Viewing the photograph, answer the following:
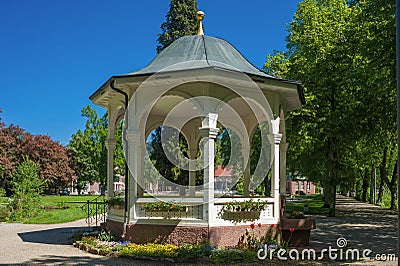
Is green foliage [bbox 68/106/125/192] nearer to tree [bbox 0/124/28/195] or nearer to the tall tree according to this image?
the tall tree

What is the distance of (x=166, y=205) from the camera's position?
1091cm

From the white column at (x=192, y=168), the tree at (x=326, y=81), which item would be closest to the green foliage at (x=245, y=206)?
the white column at (x=192, y=168)

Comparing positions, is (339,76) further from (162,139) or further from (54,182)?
(54,182)

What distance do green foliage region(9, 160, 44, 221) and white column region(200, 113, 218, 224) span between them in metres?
13.8

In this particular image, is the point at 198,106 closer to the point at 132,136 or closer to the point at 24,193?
the point at 132,136

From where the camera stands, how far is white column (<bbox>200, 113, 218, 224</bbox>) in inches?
419

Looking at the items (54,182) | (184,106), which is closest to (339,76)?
(184,106)

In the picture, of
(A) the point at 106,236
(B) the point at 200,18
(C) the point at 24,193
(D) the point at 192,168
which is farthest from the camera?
(C) the point at 24,193

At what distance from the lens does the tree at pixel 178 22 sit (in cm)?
3088

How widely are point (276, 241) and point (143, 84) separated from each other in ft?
16.9

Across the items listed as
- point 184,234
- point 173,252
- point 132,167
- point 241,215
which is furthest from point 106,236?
point 241,215

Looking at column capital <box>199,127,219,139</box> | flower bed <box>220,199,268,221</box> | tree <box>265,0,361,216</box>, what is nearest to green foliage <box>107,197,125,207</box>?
flower bed <box>220,199,268,221</box>

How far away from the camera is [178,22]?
31.2 m

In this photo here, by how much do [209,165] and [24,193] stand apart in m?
14.5
